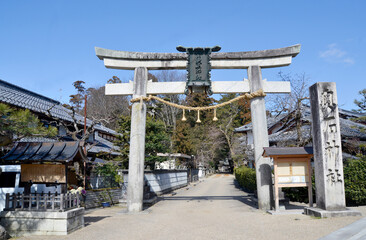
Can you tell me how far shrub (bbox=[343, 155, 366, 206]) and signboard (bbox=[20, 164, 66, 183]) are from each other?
11.4 m

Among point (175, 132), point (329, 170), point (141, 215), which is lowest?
point (141, 215)

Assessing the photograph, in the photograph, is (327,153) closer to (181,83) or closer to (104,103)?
(181,83)

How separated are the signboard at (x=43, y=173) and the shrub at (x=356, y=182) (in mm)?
11381

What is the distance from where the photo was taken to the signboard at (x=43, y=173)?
8.98 metres

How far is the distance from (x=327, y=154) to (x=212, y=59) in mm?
6439

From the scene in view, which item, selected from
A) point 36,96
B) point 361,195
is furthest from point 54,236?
point 36,96

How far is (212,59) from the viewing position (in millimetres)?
12820

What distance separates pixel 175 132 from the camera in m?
32.9

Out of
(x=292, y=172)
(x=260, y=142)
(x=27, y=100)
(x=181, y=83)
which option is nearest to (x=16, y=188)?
(x=27, y=100)

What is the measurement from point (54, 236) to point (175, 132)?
83.2 ft

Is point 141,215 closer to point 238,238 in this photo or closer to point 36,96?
point 238,238

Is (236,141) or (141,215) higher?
(236,141)

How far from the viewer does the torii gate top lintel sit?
1267 centimetres

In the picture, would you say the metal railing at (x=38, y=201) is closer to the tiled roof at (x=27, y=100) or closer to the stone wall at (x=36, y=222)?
the stone wall at (x=36, y=222)
